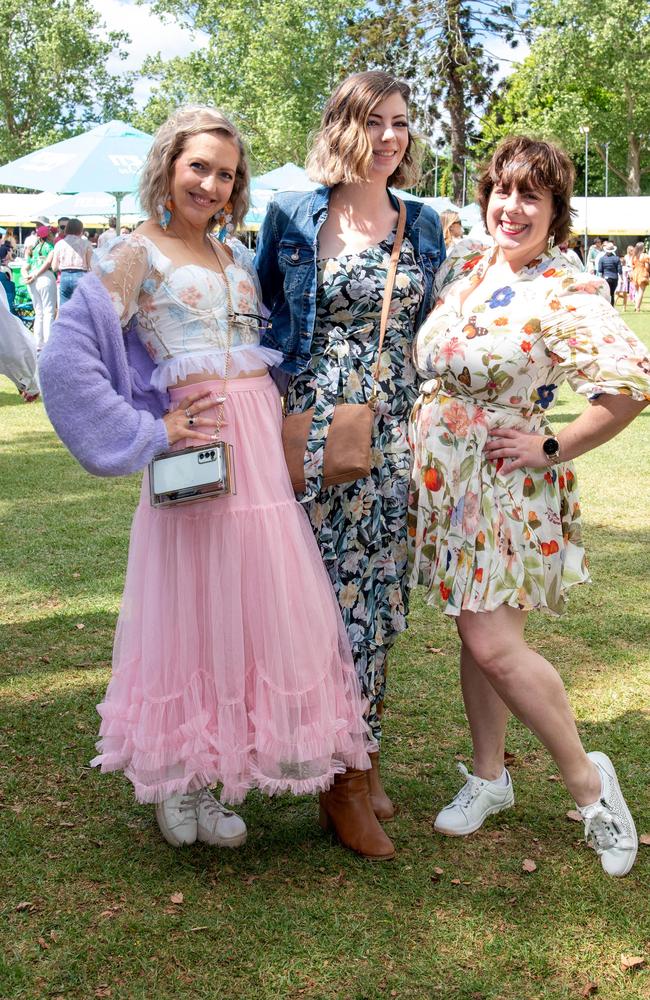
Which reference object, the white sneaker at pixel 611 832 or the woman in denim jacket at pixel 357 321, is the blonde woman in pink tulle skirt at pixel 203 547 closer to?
the woman in denim jacket at pixel 357 321

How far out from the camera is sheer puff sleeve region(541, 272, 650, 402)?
9.38ft

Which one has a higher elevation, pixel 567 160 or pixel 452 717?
pixel 567 160

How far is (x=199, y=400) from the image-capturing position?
302cm

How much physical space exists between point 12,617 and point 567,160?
139 inches

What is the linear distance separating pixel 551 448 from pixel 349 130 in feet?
3.55

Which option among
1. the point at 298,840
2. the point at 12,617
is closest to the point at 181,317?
the point at 298,840

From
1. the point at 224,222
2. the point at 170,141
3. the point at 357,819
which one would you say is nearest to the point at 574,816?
the point at 357,819

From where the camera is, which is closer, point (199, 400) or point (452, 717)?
point (199, 400)

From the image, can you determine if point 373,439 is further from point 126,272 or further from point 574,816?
point 574,816

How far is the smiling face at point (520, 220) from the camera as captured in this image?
9.87 ft

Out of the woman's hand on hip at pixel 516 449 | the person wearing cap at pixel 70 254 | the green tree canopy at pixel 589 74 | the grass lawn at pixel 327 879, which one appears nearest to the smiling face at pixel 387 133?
the woman's hand on hip at pixel 516 449

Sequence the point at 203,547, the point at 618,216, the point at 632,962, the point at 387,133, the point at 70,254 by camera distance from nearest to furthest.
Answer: the point at 632,962 < the point at 203,547 < the point at 387,133 < the point at 70,254 < the point at 618,216

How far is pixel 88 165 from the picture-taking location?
47.2ft

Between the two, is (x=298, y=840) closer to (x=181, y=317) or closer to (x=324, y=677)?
(x=324, y=677)
